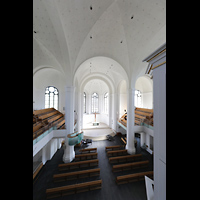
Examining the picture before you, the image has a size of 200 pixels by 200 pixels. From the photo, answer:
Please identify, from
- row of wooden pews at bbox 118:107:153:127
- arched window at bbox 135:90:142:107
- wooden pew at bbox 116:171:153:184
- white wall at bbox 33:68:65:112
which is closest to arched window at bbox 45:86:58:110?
white wall at bbox 33:68:65:112

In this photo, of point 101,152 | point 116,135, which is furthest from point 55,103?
point 116,135

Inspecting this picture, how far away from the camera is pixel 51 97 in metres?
13.2

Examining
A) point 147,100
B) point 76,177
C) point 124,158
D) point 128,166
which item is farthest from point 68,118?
point 147,100

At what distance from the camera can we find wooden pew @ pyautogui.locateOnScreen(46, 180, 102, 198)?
4.94 m

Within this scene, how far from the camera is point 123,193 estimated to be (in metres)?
5.26

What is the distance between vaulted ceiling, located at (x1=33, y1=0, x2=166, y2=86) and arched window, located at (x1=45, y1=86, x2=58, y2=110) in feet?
17.0

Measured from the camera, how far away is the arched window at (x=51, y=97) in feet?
42.6

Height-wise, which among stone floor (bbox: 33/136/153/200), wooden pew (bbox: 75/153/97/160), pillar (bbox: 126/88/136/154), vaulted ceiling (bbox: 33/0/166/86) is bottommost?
stone floor (bbox: 33/136/153/200)

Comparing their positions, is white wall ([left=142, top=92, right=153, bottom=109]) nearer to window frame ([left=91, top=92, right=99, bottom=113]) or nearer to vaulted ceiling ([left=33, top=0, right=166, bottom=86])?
vaulted ceiling ([left=33, top=0, right=166, bottom=86])

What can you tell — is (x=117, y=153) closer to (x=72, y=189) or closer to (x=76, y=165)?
(x=76, y=165)

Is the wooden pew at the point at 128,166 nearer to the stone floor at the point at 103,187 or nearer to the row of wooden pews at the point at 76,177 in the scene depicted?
the stone floor at the point at 103,187

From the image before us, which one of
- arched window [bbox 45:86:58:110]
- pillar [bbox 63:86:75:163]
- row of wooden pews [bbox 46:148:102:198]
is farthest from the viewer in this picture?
arched window [bbox 45:86:58:110]

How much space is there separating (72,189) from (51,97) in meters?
11.0

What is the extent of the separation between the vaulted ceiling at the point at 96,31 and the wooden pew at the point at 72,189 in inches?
284
